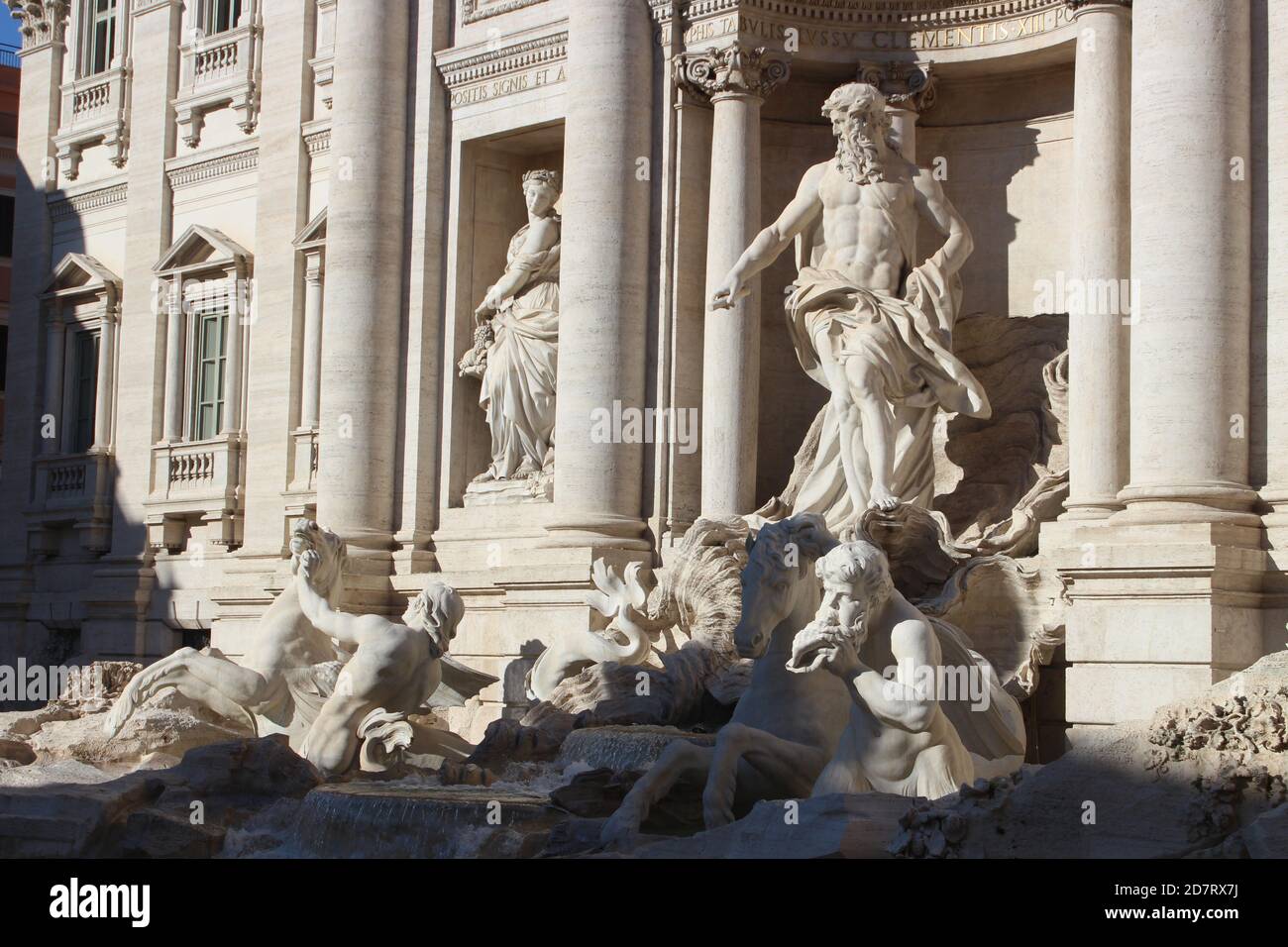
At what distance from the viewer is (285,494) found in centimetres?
2314

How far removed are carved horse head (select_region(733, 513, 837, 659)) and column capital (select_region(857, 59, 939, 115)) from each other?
26.0 ft

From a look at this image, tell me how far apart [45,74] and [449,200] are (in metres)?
10.9

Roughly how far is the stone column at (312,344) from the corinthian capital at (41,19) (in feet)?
26.7

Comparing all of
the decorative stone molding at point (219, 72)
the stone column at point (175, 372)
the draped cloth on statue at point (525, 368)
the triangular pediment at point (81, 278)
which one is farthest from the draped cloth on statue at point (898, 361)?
the triangular pediment at point (81, 278)

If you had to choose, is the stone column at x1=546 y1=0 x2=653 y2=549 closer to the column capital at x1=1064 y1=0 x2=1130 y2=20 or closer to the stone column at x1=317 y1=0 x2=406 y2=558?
the stone column at x1=317 y1=0 x2=406 y2=558

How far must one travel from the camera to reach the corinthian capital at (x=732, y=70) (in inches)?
715

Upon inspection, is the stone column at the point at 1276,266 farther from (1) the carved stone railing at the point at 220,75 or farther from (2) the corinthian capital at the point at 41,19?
(2) the corinthian capital at the point at 41,19

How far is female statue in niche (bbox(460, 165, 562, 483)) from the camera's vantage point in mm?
19859

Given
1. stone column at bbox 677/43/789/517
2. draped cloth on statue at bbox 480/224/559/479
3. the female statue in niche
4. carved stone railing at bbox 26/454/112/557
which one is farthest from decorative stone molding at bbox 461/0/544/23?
carved stone railing at bbox 26/454/112/557

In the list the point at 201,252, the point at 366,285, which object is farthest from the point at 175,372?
the point at 366,285

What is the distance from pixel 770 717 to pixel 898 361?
21.0 feet
